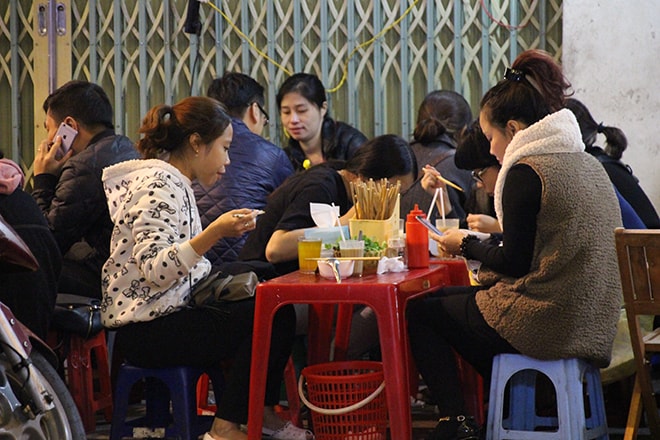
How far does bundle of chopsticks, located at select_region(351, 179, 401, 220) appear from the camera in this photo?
3559 mm

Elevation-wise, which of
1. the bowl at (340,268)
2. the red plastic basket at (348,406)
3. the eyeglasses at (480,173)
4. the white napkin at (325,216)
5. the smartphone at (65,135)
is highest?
the smartphone at (65,135)

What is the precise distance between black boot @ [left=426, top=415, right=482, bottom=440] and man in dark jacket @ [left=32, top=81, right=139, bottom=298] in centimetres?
170

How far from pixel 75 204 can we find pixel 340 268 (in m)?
1.48

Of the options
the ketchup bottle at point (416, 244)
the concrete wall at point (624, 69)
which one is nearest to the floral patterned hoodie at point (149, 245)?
the ketchup bottle at point (416, 244)

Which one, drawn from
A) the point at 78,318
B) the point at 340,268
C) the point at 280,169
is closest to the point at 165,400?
the point at 78,318

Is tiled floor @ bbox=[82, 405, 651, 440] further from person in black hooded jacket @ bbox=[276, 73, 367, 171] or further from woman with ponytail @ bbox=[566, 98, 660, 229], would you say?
person in black hooded jacket @ bbox=[276, 73, 367, 171]

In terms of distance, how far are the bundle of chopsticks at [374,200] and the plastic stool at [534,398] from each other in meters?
0.63

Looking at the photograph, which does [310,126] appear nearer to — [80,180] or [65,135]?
[65,135]

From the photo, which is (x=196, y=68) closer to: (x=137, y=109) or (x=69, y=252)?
(x=137, y=109)

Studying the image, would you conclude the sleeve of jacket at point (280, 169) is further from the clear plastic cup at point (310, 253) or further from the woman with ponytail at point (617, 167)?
the clear plastic cup at point (310, 253)

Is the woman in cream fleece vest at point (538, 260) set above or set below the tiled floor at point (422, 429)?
above

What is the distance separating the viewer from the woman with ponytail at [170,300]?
3359 mm

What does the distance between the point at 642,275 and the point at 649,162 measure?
2.81m

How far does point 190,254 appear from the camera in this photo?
3.31 m
